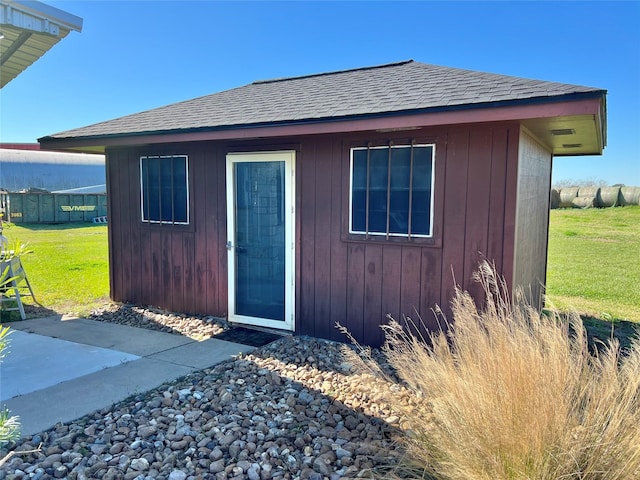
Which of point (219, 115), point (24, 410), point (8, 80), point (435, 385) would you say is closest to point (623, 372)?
point (435, 385)

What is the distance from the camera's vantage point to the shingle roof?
12.5 feet

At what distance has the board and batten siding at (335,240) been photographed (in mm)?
4129

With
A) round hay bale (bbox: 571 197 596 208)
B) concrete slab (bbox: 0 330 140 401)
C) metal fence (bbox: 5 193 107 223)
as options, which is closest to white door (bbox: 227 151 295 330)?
concrete slab (bbox: 0 330 140 401)

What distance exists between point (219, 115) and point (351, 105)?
1.78 meters

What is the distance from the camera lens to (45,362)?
13.9 ft

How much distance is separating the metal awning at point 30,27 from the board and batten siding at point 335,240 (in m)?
1.84

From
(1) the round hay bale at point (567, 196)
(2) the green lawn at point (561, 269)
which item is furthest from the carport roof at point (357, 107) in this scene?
(1) the round hay bale at point (567, 196)

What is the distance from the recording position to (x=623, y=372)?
7.47 ft

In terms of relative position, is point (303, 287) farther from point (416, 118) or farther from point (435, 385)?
point (435, 385)

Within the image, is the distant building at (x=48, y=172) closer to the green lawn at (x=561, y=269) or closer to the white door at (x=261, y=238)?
the green lawn at (x=561, y=269)

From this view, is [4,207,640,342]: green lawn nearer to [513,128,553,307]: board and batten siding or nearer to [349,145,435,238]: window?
[513,128,553,307]: board and batten siding

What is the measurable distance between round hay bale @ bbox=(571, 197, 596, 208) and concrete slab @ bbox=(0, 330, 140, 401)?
27.1 m

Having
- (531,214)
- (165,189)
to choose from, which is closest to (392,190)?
(531,214)

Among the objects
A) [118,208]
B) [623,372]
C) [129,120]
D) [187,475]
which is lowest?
[187,475]
